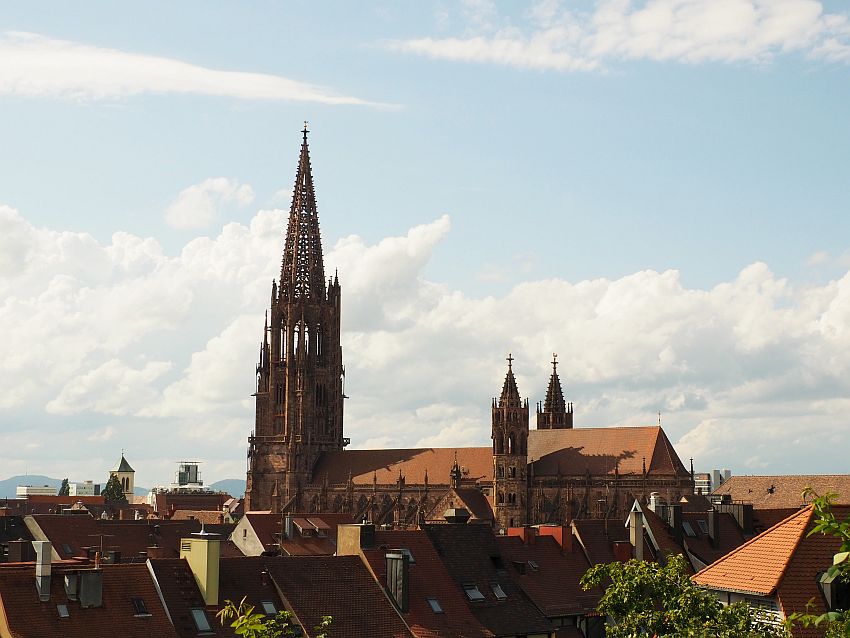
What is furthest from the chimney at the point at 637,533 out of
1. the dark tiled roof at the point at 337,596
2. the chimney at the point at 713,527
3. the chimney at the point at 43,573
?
the chimney at the point at 43,573

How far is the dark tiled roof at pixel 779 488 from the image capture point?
125 m

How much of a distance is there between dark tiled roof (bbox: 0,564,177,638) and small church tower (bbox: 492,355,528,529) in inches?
3571

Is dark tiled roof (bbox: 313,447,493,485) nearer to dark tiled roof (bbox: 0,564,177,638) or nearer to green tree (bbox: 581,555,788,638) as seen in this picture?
dark tiled roof (bbox: 0,564,177,638)

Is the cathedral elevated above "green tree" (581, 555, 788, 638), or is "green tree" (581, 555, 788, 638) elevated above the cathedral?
the cathedral

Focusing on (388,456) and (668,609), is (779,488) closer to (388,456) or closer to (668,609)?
(388,456)

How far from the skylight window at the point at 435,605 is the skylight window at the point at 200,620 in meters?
9.28

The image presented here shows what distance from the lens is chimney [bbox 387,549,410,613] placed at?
1871 inches

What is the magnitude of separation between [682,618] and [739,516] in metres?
46.8

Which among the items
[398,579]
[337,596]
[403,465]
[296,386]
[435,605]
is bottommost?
[435,605]

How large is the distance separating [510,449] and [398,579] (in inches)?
3377

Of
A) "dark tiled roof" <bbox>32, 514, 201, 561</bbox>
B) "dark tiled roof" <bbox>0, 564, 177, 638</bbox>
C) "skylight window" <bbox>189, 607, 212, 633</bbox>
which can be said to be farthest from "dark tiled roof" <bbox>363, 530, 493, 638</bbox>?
"dark tiled roof" <bbox>32, 514, 201, 561</bbox>

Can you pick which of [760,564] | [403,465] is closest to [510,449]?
[403,465]

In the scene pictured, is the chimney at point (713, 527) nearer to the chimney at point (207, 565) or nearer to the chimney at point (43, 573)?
the chimney at point (207, 565)

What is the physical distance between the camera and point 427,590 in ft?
163
